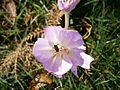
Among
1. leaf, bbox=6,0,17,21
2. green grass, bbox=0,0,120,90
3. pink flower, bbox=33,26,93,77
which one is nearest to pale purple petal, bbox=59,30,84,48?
pink flower, bbox=33,26,93,77

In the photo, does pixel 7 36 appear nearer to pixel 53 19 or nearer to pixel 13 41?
pixel 13 41

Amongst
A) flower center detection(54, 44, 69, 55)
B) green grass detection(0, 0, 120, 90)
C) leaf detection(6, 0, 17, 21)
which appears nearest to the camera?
flower center detection(54, 44, 69, 55)

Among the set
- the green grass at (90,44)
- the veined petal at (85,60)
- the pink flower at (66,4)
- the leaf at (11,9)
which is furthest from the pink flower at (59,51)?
the leaf at (11,9)

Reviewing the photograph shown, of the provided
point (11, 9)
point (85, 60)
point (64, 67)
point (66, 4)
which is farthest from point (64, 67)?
point (11, 9)

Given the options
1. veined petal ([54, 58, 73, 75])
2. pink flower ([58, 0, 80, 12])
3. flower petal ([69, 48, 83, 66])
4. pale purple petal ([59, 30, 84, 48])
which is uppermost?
pink flower ([58, 0, 80, 12])

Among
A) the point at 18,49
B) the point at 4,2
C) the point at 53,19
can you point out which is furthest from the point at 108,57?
the point at 4,2

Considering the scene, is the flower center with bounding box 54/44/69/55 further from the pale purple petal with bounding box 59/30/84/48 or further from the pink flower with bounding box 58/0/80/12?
the pink flower with bounding box 58/0/80/12

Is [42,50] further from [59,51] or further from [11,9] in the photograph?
[11,9]
